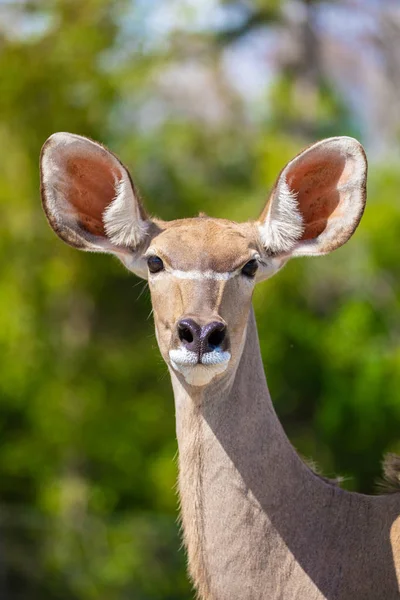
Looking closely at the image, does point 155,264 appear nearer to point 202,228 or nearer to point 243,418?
point 202,228

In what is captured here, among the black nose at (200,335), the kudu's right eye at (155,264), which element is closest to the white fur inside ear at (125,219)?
the kudu's right eye at (155,264)

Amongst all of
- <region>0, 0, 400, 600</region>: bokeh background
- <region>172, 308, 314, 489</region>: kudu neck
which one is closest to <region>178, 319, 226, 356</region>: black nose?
<region>172, 308, 314, 489</region>: kudu neck

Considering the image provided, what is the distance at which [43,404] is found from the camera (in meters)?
16.1

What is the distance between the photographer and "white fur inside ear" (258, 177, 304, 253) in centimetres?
505

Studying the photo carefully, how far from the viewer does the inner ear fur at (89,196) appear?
5074mm

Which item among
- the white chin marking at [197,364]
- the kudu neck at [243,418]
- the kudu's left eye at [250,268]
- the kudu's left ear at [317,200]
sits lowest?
the kudu neck at [243,418]

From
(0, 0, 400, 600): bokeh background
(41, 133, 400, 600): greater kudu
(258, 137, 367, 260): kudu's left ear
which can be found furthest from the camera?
(0, 0, 400, 600): bokeh background

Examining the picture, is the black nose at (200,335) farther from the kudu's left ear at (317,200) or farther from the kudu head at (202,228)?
the kudu's left ear at (317,200)

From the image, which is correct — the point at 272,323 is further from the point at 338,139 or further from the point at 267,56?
the point at 338,139

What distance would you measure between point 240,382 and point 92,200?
1.20 metres

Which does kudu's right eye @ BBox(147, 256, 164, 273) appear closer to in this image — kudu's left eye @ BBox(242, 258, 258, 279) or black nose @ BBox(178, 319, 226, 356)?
kudu's left eye @ BBox(242, 258, 258, 279)

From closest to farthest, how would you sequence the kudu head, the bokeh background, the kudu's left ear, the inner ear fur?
the kudu head
the kudu's left ear
the inner ear fur
the bokeh background

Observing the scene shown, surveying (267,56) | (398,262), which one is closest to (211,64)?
(267,56)

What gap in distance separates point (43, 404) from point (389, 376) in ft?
17.0
